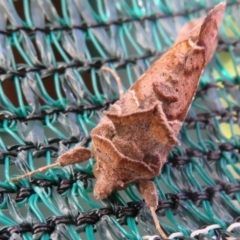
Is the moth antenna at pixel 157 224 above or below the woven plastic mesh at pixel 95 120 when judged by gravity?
below

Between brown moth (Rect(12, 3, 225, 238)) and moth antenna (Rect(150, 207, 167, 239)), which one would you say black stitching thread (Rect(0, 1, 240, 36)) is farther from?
moth antenna (Rect(150, 207, 167, 239))

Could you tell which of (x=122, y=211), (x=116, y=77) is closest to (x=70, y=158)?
(x=122, y=211)

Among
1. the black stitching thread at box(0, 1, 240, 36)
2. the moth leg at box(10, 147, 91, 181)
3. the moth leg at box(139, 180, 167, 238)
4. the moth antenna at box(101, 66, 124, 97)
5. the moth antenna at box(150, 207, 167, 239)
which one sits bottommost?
the moth antenna at box(150, 207, 167, 239)

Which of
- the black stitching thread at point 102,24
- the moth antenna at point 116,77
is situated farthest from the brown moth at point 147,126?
the black stitching thread at point 102,24

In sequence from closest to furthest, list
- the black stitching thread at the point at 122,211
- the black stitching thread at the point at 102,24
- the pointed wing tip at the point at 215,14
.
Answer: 1. the black stitching thread at the point at 122,211
2. the pointed wing tip at the point at 215,14
3. the black stitching thread at the point at 102,24

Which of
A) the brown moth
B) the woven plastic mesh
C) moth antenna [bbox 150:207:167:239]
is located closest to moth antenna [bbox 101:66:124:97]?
the woven plastic mesh

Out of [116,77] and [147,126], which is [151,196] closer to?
[147,126]

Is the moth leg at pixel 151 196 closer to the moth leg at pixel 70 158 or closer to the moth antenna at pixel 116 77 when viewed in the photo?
the moth leg at pixel 70 158
